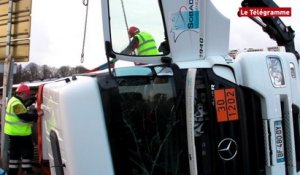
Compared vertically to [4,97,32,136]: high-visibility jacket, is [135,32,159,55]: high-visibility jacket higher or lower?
higher

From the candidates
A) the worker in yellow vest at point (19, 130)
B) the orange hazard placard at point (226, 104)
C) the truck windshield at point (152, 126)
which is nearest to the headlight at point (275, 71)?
the orange hazard placard at point (226, 104)

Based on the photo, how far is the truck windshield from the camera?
3061 mm

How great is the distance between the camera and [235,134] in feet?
10.8

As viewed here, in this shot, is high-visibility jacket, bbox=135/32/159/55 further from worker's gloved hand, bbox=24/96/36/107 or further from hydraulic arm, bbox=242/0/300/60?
worker's gloved hand, bbox=24/96/36/107

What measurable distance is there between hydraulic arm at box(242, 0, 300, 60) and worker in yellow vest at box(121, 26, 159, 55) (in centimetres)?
159

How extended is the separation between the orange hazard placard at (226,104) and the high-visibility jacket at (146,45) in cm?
55

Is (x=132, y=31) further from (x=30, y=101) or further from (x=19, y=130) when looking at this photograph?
(x=19, y=130)

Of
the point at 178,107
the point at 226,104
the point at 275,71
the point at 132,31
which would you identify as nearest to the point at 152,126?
the point at 178,107

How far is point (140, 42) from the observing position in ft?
10.7


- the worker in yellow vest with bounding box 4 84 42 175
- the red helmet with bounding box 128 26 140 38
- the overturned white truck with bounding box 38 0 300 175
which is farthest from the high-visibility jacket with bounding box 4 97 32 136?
the red helmet with bounding box 128 26 140 38

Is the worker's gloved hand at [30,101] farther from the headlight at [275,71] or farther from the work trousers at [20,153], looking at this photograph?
the headlight at [275,71]

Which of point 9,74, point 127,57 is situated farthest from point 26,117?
point 127,57

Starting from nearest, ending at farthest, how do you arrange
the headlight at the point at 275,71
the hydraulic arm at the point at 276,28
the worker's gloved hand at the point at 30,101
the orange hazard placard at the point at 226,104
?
the orange hazard placard at the point at 226,104
the headlight at the point at 275,71
the hydraulic arm at the point at 276,28
the worker's gloved hand at the point at 30,101

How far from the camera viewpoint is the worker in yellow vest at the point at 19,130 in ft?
22.8
